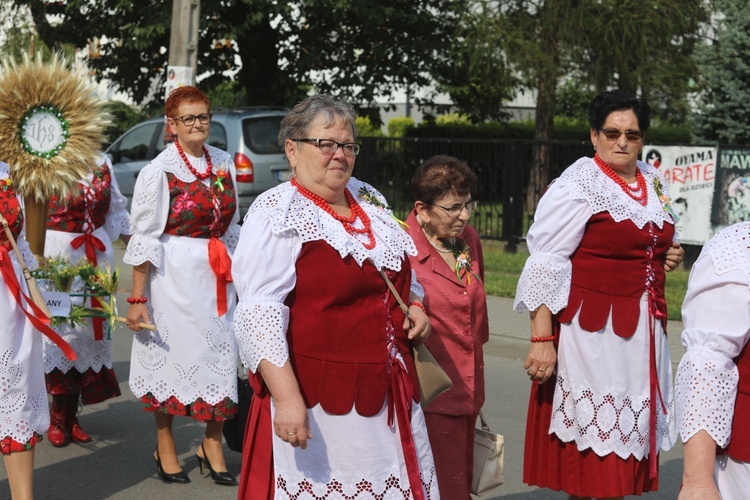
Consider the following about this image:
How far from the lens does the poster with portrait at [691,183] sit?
14023mm

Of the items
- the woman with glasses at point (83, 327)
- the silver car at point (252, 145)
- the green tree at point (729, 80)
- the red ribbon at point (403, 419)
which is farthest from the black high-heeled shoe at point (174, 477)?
the green tree at point (729, 80)

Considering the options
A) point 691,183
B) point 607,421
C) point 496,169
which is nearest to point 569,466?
point 607,421

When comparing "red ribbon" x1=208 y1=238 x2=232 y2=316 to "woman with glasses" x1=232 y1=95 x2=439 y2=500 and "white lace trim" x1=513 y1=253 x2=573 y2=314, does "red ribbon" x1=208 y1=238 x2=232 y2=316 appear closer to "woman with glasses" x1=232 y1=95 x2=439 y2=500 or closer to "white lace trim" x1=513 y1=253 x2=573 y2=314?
"white lace trim" x1=513 y1=253 x2=573 y2=314

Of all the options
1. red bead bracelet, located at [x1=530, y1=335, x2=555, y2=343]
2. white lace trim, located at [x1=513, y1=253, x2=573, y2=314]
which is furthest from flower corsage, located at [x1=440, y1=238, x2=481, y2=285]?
red bead bracelet, located at [x1=530, y1=335, x2=555, y2=343]

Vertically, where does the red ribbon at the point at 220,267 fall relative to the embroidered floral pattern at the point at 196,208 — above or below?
below

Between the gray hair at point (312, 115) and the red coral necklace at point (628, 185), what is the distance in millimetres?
1561

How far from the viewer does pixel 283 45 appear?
2211 cm

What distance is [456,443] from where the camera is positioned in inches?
179

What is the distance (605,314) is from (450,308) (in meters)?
0.73

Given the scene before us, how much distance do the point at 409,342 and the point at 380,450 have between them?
1.32 feet

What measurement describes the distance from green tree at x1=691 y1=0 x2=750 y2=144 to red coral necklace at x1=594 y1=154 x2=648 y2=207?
12.0 m

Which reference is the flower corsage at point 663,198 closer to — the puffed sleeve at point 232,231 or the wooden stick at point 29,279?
the puffed sleeve at point 232,231

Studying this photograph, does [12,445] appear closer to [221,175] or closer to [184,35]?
[221,175]

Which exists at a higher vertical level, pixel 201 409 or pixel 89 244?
pixel 89 244
